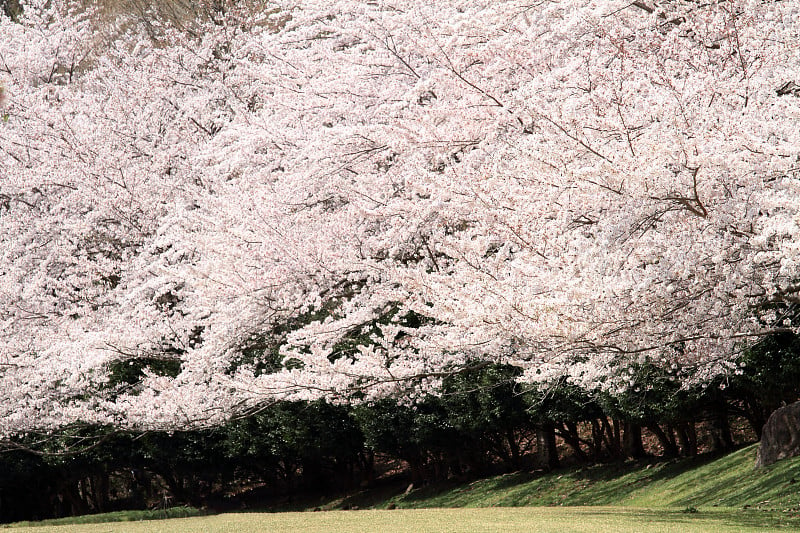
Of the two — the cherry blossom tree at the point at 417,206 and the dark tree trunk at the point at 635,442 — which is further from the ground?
the cherry blossom tree at the point at 417,206

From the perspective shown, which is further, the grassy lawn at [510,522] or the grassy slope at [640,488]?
the grassy slope at [640,488]

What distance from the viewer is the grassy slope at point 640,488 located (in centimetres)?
1018

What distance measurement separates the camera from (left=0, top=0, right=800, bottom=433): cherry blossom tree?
5.34 metres

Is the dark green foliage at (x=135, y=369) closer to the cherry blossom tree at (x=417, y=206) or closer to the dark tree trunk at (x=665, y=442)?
the cherry blossom tree at (x=417, y=206)

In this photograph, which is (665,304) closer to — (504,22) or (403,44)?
(504,22)

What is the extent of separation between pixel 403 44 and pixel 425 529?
200 inches

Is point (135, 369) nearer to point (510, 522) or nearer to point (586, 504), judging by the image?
point (586, 504)

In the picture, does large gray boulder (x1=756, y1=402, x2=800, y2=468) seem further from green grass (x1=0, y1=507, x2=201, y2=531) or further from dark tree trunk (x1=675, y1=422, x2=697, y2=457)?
green grass (x1=0, y1=507, x2=201, y2=531)

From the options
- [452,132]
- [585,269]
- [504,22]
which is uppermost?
[504,22]

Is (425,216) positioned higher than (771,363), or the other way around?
(425,216)

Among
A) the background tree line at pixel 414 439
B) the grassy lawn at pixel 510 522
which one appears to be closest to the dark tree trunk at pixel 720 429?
the background tree line at pixel 414 439

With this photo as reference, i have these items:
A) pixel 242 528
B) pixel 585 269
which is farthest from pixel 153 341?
pixel 585 269

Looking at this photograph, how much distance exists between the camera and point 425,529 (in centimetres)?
820

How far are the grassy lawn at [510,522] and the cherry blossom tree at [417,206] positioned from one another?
58.0 inches
